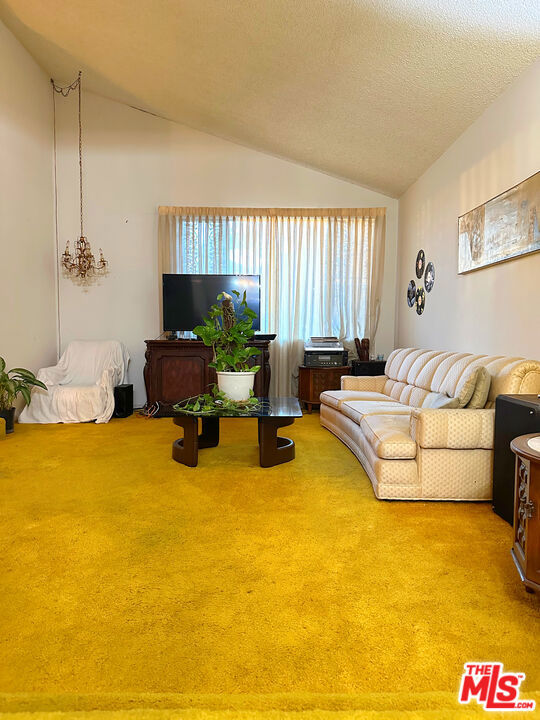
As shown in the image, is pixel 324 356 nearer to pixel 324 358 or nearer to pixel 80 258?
pixel 324 358

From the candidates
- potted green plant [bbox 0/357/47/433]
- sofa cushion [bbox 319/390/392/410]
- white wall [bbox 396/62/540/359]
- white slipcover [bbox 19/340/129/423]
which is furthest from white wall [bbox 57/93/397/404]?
sofa cushion [bbox 319/390/392/410]

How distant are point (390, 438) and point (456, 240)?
2291 mm

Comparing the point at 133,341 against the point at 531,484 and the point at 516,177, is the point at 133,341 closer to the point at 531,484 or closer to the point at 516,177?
the point at 516,177

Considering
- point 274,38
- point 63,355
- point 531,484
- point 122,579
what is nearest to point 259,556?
point 122,579

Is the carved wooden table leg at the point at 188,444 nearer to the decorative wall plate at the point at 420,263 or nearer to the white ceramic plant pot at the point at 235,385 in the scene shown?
the white ceramic plant pot at the point at 235,385

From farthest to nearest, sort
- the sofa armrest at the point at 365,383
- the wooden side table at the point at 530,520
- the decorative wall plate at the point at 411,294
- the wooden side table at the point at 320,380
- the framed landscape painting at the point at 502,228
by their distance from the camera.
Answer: the wooden side table at the point at 320,380 → the decorative wall plate at the point at 411,294 → the sofa armrest at the point at 365,383 → the framed landscape painting at the point at 502,228 → the wooden side table at the point at 530,520

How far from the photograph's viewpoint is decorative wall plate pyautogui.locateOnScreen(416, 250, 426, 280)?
544 cm

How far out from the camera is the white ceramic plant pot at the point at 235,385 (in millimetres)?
3820

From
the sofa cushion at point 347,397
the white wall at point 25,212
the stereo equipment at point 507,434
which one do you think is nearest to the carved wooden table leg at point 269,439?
the sofa cushion at point 347,397

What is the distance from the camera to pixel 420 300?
5.53 meters

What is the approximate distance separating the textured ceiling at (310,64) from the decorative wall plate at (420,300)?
127 cm

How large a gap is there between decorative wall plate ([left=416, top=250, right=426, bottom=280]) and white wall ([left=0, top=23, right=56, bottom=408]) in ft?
14.0

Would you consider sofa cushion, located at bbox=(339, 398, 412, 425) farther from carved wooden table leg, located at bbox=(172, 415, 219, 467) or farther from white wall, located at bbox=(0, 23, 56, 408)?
white wall, located at bbox=(0, 23, 56, 408)

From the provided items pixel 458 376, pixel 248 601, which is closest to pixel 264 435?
pixel 458 376
